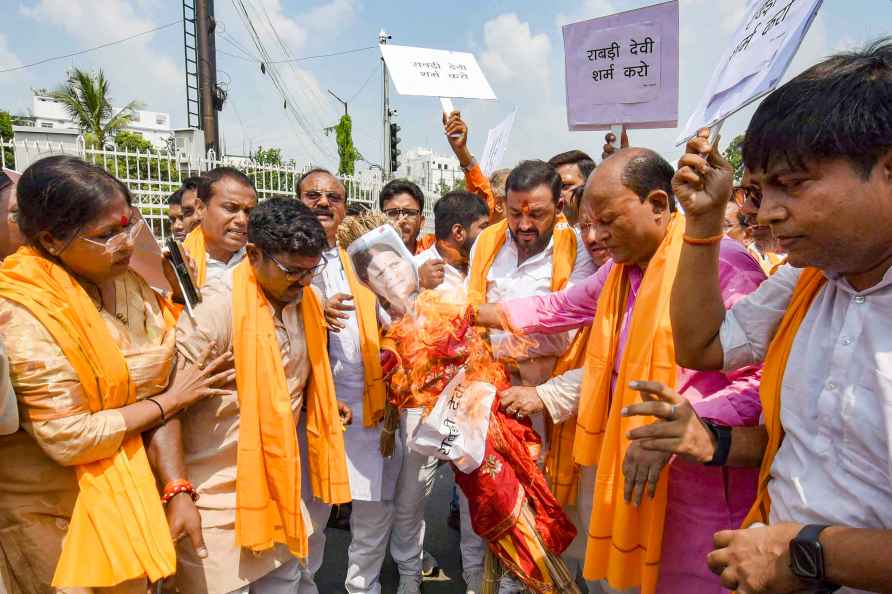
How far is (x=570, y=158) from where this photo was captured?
417 centimetres

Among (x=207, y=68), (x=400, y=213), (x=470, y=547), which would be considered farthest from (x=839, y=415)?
(x=207, y=68)

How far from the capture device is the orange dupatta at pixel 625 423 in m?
1.86

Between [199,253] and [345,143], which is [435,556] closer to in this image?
[199,253]

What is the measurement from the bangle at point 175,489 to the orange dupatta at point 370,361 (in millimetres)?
1047

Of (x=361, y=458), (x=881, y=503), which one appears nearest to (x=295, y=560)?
(x=361, y=458)

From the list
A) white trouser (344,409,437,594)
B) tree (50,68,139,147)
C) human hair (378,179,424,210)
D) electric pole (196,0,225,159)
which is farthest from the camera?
tree (50,68,139,147)

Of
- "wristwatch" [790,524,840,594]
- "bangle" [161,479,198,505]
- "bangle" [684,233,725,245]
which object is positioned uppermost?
"bangle" [684,233,725,245]

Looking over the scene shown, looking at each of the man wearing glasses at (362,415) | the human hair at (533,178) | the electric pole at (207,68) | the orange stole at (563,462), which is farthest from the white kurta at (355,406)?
the electric pole at (207,68)

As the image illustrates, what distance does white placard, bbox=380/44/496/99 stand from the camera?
378 cm

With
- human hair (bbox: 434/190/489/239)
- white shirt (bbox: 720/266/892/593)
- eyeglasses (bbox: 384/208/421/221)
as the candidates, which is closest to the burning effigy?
white shirt (bbox: 720/266/892/593)

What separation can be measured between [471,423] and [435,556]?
6.74ft

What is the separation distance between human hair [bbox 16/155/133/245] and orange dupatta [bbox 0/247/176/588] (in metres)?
0.11

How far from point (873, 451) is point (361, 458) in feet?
7.54

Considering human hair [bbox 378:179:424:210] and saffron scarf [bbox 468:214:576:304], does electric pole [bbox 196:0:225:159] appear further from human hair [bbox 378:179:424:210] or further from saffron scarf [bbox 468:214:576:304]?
saffron scarf [bbox 468:214:576:304]
